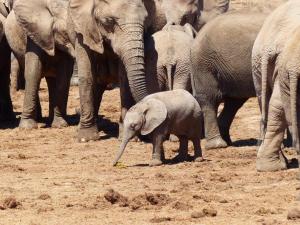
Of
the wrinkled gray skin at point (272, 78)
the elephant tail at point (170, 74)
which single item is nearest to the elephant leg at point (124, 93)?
the elephant tail at point (170, 74)

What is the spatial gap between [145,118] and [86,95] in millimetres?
2951

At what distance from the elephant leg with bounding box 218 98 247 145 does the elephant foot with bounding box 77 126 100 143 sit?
4.66 feet

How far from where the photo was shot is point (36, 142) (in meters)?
14.7

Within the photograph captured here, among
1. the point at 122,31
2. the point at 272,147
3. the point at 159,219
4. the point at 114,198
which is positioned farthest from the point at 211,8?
the point at 159,219

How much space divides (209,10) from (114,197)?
836 cm

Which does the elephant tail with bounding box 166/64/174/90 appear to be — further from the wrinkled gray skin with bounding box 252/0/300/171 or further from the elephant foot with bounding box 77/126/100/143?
the wrinkled gray skin with bounding box 252/0/300/171

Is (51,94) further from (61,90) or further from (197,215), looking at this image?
(197,215)

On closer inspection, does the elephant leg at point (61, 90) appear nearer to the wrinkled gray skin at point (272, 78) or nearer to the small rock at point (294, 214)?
the wrinkled gray skin at point (272, 78)

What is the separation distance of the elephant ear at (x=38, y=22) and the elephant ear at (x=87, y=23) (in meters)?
1.41

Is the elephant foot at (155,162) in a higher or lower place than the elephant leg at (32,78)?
lower

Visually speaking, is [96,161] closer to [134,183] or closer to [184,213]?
[134,183]

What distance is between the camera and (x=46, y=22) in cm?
1614

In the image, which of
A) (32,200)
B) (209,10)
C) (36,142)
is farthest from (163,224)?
(209,10)

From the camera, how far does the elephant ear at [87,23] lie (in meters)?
14.4
